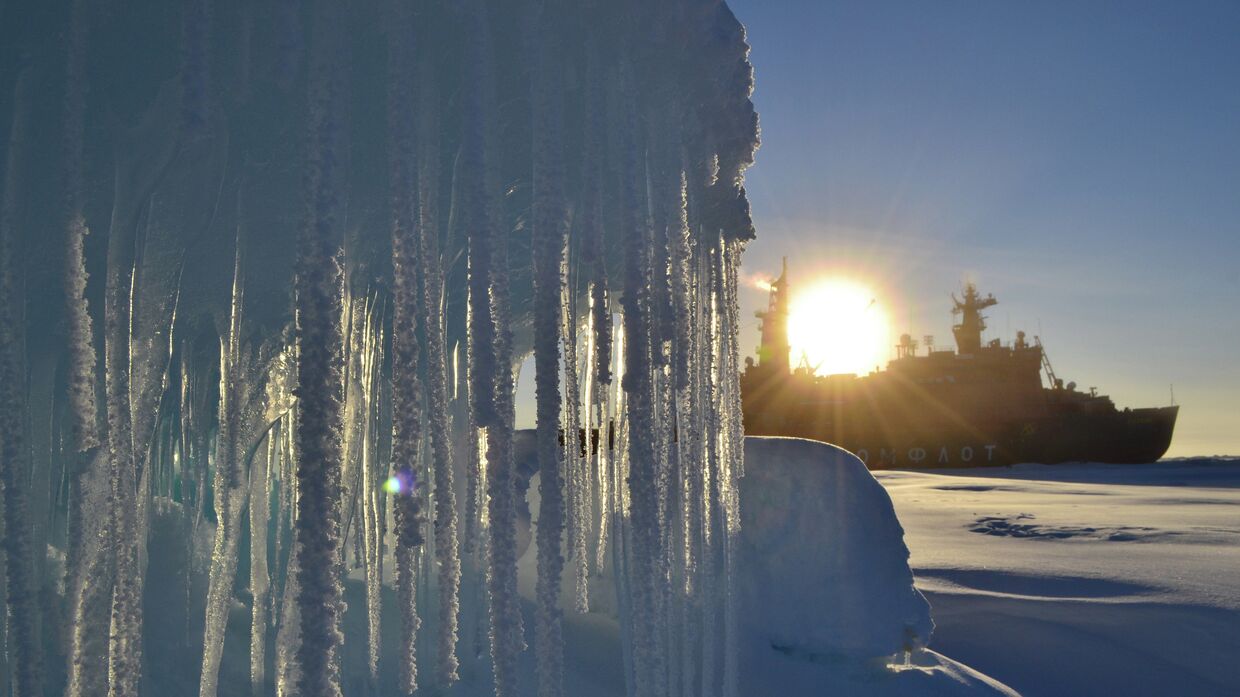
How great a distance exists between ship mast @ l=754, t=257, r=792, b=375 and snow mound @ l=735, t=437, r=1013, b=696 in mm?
28297

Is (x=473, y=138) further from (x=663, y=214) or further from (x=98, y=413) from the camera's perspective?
(x=98, y=413)

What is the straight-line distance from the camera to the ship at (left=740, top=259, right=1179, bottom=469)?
91.6 ft

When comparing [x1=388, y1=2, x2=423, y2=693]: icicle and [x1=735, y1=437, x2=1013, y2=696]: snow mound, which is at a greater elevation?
[x1=388, y1=2, x2=423, y2=693]: icicle

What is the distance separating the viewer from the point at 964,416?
2814 cm

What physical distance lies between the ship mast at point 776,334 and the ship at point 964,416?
2111 mm

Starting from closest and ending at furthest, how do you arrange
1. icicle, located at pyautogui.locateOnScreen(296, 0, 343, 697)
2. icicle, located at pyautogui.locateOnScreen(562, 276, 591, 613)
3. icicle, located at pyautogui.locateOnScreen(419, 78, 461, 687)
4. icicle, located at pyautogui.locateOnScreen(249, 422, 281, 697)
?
1. icicle, located at pyautogui.locateOnScreen(296, 0, 343, 697)
2. icicle, located at pyautogui.locateOnScreen(419, 78, 461, 687)
3. icicle, located at pyautogui.locateOnScreen(562, 276, 591, 613)
4. icicle, located at pyautogui.locateOnScreen(249, 422, 281, 697)

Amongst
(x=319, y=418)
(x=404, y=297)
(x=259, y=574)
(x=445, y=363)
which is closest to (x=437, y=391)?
(x=445, y=363)

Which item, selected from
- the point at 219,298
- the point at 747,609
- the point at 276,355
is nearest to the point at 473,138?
the point at 219,298

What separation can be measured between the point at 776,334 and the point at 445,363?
32182mm

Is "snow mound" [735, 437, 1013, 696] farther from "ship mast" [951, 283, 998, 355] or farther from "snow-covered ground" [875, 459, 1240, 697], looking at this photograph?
"ship mast" [951, 283, 998, 355]

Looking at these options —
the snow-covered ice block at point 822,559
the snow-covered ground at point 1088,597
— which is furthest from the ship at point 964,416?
the snow-covered ice block at point 822,559

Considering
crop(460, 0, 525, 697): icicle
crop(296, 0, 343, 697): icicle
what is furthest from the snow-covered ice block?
crop(296, 0, 343, 697): icicle

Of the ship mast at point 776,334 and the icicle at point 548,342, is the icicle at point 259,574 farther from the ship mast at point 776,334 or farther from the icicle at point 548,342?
the ship mast at point 776,334

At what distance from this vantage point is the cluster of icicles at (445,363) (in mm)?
1686
